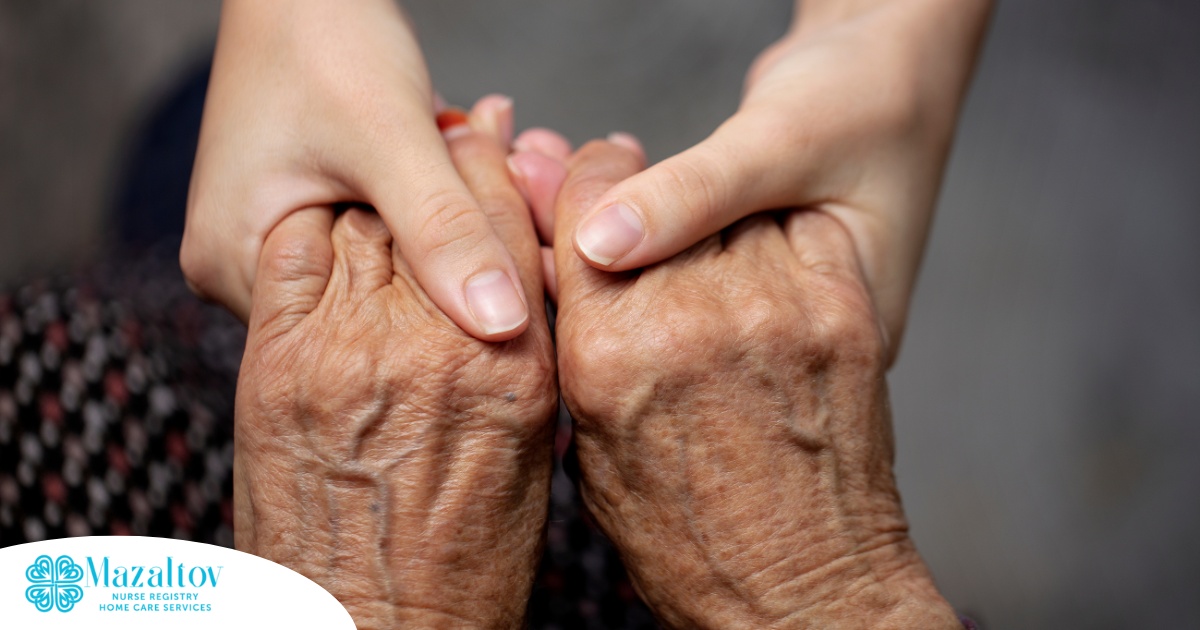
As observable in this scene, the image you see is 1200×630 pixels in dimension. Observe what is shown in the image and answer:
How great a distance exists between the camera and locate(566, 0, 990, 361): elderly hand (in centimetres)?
81

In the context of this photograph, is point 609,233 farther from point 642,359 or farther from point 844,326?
point 844,326

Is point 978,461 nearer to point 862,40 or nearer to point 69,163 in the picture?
point 862,40

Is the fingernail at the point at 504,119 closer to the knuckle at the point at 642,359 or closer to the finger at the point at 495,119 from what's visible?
the finger at the point at 495,119

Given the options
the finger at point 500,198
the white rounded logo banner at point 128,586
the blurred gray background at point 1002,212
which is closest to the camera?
the white rounded logo banner at point 128,586

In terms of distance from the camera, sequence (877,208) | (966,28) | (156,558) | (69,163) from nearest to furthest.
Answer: (156,558)
(877,208)
(966,28)
(69,163)

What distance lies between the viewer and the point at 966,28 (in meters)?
1.12

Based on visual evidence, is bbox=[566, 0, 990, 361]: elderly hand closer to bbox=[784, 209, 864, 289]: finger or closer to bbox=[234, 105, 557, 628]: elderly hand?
bbox=[784, 209, 864, 289]: finger

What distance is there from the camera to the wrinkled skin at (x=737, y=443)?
0.78 metres

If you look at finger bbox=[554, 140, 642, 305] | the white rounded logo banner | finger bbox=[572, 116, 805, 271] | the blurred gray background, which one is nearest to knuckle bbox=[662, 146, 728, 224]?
finger bbox=[572, 116, 805, 271]

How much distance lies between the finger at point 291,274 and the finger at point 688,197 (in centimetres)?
28

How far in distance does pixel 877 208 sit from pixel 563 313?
408mm

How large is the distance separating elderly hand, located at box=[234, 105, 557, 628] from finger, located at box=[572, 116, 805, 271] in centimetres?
13

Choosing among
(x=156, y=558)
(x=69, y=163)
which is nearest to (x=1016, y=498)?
(x=156, y=558)

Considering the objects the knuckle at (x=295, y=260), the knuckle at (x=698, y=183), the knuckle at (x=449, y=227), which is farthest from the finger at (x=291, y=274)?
the knuckle at (x=698, y=183)
